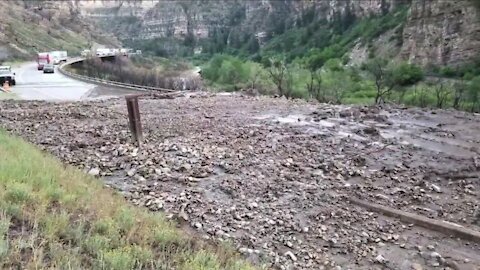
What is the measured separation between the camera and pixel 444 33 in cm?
5544

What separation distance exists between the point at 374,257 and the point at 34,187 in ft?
15.5

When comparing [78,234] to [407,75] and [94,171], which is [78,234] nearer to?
[94,171]

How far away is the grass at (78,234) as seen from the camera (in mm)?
4785

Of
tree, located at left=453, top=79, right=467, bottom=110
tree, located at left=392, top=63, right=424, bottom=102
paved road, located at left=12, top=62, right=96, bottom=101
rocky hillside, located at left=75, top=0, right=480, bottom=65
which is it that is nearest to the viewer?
paved road, located at left=12, top=62, right=96, bottom=101

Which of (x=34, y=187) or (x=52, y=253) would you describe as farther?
(x=34, y=187)

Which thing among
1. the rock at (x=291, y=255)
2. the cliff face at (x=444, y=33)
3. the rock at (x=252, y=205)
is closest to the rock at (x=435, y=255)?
the rock at (x=291, y=255)

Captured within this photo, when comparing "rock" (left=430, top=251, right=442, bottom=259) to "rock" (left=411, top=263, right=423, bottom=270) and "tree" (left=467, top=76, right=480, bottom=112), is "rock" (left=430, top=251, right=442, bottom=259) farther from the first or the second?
"tree" (left=467, top=76, right=480, bottom=112)

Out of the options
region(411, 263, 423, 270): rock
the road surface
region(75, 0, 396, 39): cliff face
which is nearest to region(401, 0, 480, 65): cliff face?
the road surface

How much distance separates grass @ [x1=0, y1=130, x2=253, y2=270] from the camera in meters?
4.79

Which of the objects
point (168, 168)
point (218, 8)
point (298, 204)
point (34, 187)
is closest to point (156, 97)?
point (168, 168)

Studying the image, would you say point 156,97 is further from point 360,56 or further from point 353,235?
point 360,56

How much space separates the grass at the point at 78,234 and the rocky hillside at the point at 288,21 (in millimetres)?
53465

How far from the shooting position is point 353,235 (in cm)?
803


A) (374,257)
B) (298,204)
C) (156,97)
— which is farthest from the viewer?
(156,97)
